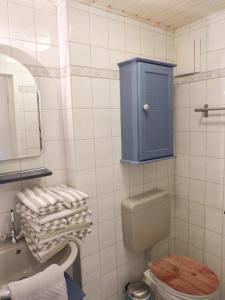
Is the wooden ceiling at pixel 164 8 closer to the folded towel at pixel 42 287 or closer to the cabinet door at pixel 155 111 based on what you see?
the cabinet door at pixel 155 111

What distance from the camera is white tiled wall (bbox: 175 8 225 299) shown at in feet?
5.72

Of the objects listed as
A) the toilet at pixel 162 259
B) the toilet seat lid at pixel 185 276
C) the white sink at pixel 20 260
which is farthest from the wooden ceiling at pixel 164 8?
the toilet seat lid at pixel 185 276

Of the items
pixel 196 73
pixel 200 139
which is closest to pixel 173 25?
pixel 196 73

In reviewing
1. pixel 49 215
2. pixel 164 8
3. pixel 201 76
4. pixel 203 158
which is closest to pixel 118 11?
pixel 164 8

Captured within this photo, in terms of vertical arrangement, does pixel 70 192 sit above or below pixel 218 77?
below

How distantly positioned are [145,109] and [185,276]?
1121mm

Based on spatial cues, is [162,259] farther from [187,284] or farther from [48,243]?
[48,243]

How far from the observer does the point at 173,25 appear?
75.0 inches

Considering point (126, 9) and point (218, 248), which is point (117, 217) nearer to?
point (218, 248)

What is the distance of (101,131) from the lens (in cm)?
160

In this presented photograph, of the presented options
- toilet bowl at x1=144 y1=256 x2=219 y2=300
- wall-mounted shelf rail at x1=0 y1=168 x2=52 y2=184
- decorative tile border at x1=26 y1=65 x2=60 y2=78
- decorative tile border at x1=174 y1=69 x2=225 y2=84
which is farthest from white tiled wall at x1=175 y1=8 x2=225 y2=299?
wall-mounted shelf rail at x1=0 y1=168 x2=52 y2=184

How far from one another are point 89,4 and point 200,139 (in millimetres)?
1229

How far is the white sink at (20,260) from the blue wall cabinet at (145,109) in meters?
0.70

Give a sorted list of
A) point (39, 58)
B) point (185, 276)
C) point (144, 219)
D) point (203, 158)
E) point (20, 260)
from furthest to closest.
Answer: point (203, 158) < point (144, 219) < point (185, 276) < point (39, 58) < point (20, 260)
